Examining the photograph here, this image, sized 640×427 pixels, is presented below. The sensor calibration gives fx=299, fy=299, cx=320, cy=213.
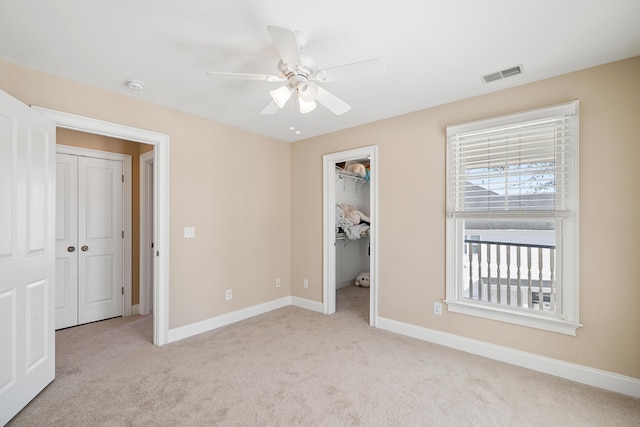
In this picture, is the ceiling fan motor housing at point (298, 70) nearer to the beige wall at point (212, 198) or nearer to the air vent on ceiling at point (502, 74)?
the air vent on ceiling at point (502, 74)

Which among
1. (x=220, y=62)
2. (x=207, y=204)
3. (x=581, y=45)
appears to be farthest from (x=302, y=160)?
(x=581, y=45)

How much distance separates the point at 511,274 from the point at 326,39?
2584 mm

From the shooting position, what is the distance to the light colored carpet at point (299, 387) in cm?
190

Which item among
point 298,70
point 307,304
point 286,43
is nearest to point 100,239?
point 307,304

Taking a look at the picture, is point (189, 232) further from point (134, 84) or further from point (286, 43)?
point (286, 43)

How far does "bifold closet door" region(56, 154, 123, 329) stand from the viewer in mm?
3430

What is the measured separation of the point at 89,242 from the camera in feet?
11.9

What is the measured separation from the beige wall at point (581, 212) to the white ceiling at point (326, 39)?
20cm

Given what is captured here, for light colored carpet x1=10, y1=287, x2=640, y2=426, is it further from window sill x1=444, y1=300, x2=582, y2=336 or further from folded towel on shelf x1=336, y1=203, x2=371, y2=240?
folded towel on shelf x1=336, y1=203, x2=371, y2=240

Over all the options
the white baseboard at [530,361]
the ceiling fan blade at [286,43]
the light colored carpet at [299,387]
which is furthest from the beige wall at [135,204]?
the white baseboard at [530,361]

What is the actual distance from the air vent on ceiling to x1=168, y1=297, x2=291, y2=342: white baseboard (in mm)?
3514

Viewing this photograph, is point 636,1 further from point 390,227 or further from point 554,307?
point 390,227

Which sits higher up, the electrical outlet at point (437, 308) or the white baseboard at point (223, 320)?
the electrical outlet at point (437, 308)

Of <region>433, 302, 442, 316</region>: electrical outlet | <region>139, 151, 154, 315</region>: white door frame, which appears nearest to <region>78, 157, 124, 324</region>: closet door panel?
<region>139, 151, 154, 315</region>: white door frame
